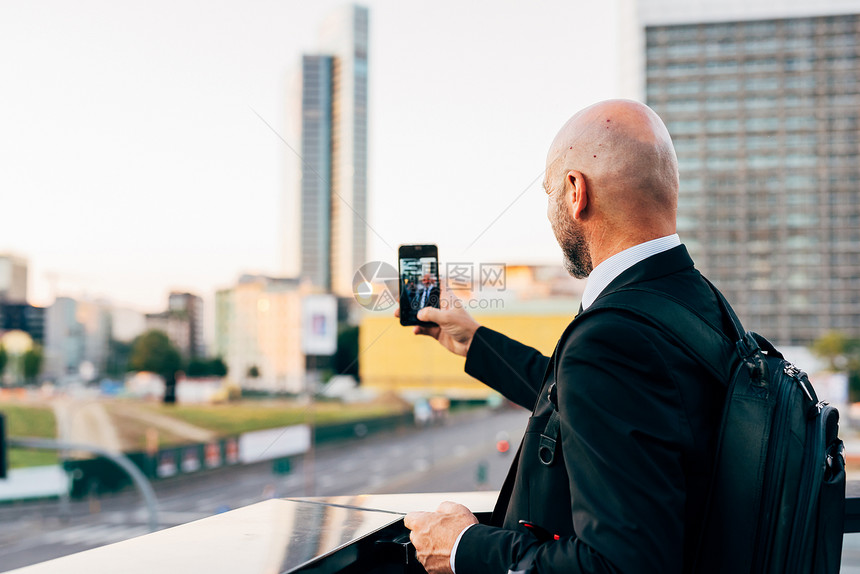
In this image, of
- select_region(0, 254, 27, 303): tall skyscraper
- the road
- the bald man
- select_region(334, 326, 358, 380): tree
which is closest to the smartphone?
the bald man

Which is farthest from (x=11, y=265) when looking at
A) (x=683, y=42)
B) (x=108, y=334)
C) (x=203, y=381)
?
(x=683, y=42)

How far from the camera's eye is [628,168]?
89 centimetres

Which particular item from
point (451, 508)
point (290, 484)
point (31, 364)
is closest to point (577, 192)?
point (451, 508)

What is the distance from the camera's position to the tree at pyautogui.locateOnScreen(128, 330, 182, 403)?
49875 millimetres

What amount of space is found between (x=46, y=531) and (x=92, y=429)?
20.5m

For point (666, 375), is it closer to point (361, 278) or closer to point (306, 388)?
point (361, 278)

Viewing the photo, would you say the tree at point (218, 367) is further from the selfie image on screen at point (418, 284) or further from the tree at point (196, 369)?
the selfie image on screen at point (418, 284)

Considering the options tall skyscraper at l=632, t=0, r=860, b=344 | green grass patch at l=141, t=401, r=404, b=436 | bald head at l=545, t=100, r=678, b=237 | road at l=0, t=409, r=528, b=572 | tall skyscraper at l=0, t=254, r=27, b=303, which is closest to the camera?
→ bald head at l=545, t=100, r=678, b=237

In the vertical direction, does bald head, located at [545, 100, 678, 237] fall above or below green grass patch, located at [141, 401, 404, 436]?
above

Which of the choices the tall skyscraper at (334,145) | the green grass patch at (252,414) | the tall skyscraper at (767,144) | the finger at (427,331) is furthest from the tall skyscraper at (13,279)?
the finger at (427,331)

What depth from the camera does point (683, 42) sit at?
2050 inches

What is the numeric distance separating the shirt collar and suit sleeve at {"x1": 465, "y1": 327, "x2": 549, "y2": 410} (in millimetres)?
379

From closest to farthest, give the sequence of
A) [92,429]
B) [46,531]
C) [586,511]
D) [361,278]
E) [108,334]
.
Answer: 1. [586,511]
2. [361,278]
3. [46,531]
4. [92,429]
5. [108,334]

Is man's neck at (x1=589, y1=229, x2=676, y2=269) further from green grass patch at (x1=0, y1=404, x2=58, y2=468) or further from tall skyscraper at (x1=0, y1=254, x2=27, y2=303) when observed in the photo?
tall skyscraper at (x1=0, y1=254, x2=27, y2=303)
